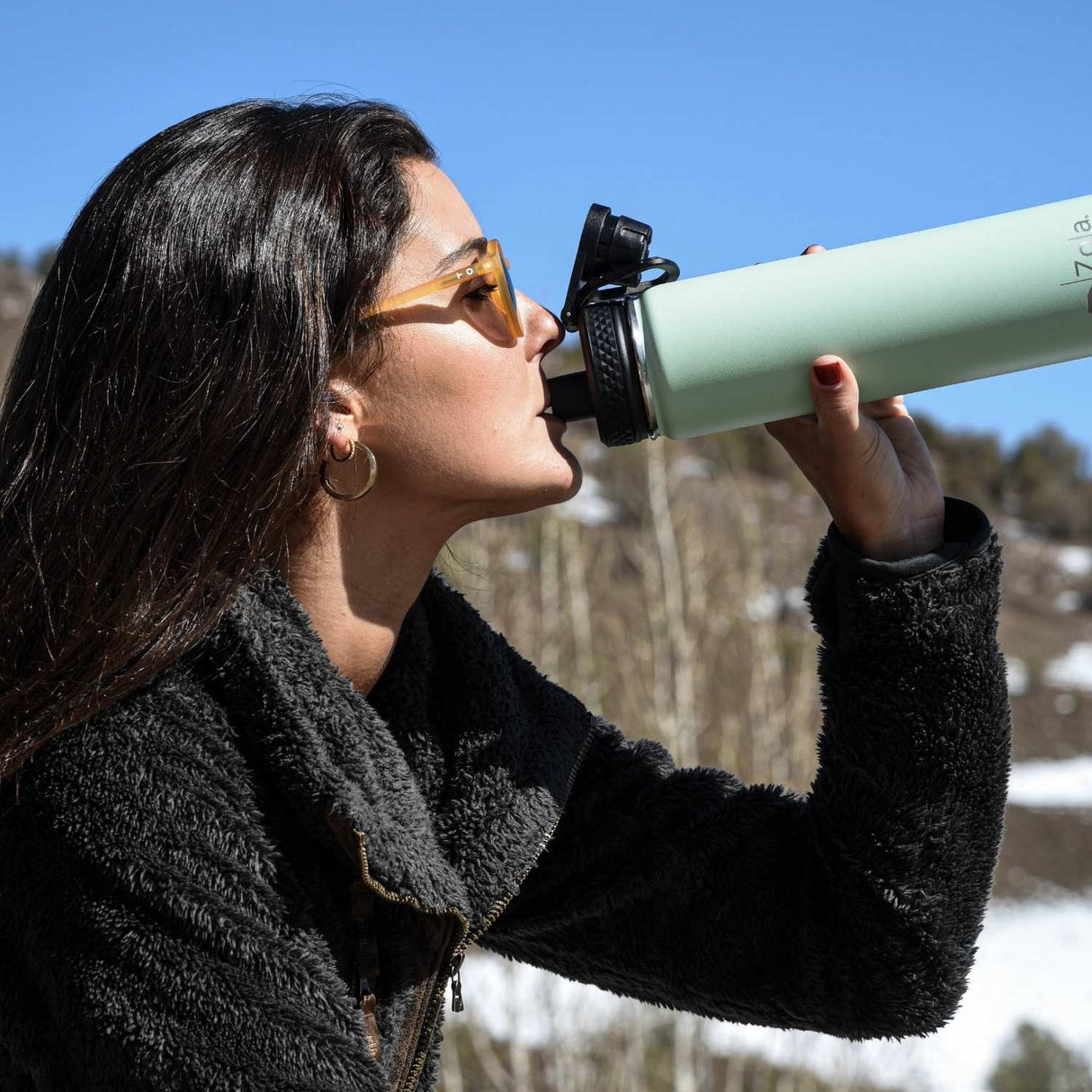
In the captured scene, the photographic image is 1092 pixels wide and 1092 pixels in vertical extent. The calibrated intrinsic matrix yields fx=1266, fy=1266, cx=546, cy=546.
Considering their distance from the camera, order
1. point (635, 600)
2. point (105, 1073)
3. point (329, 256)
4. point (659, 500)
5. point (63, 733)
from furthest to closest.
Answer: point (635, 600) → point (659, 500) → point (329, 256) → point (63, 733) → point (105, 1073)

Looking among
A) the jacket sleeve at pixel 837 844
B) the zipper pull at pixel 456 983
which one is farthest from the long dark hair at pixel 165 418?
the jacket sleeve at pixel 837 844

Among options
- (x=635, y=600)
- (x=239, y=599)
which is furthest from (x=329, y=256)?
(x=635, y=600)

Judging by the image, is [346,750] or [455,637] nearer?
[346,750]

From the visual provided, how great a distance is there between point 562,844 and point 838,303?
2.80 ft

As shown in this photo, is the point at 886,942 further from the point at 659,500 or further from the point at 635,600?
the point at 635,600

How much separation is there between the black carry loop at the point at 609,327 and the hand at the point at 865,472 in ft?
0.70

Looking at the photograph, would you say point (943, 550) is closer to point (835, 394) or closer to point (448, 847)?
point (835, 394)

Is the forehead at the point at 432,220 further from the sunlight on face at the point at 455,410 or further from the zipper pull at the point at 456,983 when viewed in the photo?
the zipper pull at the point at 456,983

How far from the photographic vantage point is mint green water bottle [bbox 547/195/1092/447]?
1526 millimetres

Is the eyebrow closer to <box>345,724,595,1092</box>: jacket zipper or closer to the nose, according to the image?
the nose

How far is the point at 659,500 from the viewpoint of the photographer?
391 inches

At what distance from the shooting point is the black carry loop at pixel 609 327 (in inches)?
62.7

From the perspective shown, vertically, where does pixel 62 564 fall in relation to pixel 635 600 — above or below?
above

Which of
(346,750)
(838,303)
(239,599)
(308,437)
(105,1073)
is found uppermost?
(838,303)
